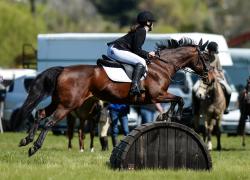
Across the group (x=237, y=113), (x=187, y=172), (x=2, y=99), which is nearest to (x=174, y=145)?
(x=187, y=172)

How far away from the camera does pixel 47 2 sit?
141m

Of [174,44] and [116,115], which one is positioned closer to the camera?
[174,44]

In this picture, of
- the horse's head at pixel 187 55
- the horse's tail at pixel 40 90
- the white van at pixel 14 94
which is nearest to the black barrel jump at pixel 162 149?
the horse's tail at pixel 40 90

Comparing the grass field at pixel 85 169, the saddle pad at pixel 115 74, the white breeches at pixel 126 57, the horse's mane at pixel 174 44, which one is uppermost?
the horse's mane at pixel 174 44

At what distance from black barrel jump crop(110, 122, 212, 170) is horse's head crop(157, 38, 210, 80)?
13.8ft

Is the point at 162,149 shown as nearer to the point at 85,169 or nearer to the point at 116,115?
the point at 85,169

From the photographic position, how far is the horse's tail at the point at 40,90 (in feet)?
59.8

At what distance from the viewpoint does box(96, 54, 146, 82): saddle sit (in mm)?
18547

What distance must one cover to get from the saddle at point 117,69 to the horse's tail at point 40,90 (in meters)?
0.86

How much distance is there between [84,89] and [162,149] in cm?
304

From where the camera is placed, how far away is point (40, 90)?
1834 centimetres

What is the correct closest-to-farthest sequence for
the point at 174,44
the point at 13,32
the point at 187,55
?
the point at 187,55
the point at 174,44
the point at 13,32

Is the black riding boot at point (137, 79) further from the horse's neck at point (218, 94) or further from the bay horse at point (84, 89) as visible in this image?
the horse's neck at point (218, 94)

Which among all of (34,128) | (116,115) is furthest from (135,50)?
(116,115)
